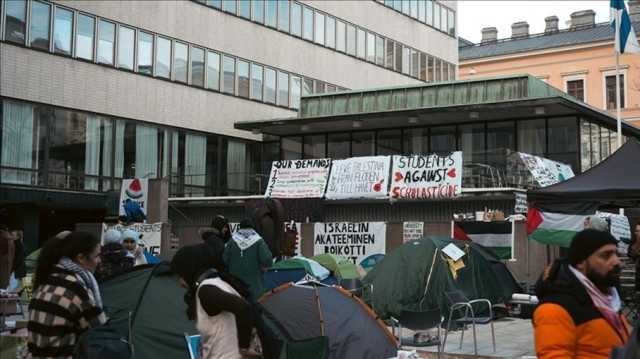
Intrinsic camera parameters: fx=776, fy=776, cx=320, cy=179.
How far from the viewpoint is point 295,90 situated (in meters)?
38.7

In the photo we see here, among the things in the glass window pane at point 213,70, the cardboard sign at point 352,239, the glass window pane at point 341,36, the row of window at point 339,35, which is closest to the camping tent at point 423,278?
the cardboard sign at point 352,239

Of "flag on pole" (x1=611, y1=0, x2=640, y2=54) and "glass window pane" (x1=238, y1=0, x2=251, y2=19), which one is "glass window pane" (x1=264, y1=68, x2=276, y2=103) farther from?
"flag on pole" (x1=611, y1=0, x2=640, y2=54)

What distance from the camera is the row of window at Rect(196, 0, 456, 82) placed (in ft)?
121

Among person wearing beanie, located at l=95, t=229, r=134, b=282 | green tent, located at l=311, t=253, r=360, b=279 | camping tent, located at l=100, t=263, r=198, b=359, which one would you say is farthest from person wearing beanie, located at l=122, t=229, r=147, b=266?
green tent, located at l=311, t=253, r=360, b=279

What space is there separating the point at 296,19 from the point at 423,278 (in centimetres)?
2516

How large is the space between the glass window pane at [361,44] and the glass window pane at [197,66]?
1049 centimetres

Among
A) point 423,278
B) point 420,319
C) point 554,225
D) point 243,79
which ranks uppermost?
point 243,79

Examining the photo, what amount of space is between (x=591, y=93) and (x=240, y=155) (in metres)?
28.6

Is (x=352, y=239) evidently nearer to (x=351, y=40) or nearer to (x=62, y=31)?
(x=62, y=31)

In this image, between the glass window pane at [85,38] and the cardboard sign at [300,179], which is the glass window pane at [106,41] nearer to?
the glass window pane at [85,38]

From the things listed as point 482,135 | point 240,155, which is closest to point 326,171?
point 482,135

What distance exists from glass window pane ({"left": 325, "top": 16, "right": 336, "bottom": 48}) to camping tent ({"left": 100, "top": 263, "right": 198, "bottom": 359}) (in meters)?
32.2

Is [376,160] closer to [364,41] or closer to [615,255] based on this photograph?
[364,41]

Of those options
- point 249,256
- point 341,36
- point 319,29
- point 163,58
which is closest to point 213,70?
point 163,58
